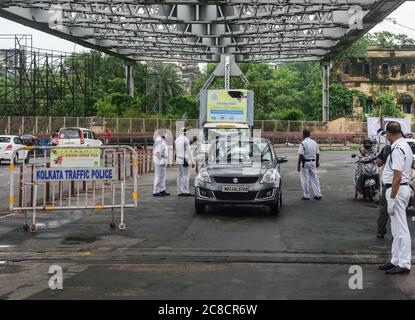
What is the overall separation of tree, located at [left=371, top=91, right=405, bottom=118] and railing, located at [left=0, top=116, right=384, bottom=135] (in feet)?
8.60

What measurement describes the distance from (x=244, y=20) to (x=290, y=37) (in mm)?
8333

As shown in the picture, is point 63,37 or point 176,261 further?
point 63,37

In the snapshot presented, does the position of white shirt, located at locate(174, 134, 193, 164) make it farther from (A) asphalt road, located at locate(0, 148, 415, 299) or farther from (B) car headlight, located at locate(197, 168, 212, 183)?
(B) car headlight, located at locate(197, 168, 212, 183)

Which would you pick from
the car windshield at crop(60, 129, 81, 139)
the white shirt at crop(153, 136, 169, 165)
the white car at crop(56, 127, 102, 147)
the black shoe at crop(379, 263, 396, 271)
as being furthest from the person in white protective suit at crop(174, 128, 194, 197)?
the car windshield at crop(60, 129, 81, 139)

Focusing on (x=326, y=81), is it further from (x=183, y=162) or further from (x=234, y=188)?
(x=234, y=188)

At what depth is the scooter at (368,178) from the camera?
592 inches

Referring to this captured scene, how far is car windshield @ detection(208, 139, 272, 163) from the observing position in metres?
13.6

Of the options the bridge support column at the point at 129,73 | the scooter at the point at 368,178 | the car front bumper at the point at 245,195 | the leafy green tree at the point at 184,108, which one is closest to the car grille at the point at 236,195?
the car front bumper at the point at 245,195

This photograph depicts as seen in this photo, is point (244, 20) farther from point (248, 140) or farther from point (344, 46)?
point (248, 140)

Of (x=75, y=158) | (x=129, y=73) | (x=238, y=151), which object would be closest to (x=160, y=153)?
(x=238, y=151)

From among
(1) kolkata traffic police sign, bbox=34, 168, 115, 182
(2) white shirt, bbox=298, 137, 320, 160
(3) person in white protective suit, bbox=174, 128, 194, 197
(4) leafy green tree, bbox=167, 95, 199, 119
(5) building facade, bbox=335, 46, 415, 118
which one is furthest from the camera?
(5) building facade, bbox=335, 46, 415, 118

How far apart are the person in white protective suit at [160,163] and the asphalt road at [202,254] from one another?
1880 mm
